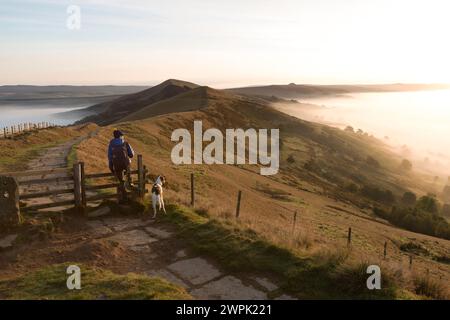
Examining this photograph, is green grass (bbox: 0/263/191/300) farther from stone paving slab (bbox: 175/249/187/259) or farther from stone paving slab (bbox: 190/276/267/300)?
stone paving slab (bbox: 175/249/187/259)

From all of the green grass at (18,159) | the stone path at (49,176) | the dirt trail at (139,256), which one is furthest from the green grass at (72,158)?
the dirt trail at (139,256)

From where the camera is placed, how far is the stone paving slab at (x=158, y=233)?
12570 mm

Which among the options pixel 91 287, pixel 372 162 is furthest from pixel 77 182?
pixel 372 162

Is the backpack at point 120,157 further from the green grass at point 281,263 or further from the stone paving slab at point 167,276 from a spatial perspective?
the stone paving slab at point 167,276

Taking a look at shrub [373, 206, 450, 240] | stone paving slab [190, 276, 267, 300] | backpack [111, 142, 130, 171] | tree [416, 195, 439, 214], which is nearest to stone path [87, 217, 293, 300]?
stone paving slab [190, 276, 267, 300]

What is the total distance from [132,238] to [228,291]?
4324 millimetres

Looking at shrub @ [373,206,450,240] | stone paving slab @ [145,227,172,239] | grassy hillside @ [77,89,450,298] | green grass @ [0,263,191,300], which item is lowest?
shrub @ [373,206,450,240]

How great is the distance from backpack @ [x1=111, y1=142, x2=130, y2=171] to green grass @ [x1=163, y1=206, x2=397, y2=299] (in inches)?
122

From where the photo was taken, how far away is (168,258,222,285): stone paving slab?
32.0 ft

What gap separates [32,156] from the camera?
89.2 ft

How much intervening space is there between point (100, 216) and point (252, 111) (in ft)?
286

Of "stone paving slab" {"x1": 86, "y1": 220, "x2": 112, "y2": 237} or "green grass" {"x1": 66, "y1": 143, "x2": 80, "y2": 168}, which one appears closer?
"stone paving slab" {"x1": 86, "y1": 220, "x2": 112, "y2": 237}

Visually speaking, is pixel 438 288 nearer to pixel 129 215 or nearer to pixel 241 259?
pixel 241 259

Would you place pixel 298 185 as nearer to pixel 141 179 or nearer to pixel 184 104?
pixel 141 179
